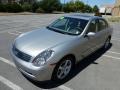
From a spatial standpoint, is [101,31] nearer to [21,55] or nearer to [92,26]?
[92,26]

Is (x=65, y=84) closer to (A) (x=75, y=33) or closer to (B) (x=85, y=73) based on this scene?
(B) (x=85, y=73)

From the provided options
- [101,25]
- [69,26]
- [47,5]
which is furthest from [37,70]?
[47,5]

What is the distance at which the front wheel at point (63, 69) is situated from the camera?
173 inches

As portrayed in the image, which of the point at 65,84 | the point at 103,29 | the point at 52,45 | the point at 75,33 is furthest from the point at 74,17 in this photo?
the point at 65,84

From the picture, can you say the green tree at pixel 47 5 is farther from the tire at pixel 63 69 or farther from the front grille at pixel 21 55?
the front grille at pixel 21 55

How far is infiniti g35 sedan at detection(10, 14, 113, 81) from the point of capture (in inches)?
160

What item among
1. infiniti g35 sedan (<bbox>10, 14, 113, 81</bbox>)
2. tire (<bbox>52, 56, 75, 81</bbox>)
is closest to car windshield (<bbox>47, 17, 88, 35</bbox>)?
infiniti g35 sedan (<bbox>10, 14, 113, 81</bbox>)

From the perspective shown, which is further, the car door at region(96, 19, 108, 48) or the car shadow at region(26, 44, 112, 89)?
the car door at region(96, 19, 108, 48)

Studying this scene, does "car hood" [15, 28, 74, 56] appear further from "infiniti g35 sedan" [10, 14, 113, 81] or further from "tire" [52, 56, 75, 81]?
"tire" [52, 56, 75, 81]

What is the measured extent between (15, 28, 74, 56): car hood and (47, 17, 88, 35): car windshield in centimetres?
31

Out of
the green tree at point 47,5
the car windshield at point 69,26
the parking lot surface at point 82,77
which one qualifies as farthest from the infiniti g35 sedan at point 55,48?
the green tree at point 47,5

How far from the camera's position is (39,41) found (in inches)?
186

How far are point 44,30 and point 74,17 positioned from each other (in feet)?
3.86

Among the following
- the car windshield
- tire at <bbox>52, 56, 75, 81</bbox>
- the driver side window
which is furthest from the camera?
the driver side window
